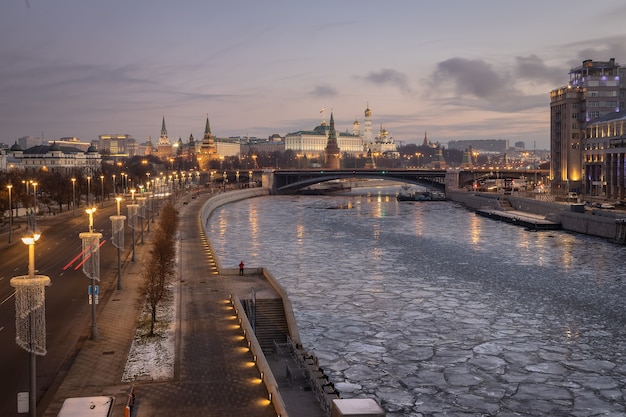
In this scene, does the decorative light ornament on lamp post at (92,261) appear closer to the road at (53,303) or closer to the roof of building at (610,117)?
the road at (53,303)

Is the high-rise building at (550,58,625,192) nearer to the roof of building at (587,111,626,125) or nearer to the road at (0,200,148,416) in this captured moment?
the roof of building at (587,111,626,125)

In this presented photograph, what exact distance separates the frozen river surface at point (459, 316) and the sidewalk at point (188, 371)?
313 cm

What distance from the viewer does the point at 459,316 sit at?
998 inches

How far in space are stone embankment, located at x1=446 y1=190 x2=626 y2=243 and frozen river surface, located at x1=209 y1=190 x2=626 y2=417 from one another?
6.83 ft

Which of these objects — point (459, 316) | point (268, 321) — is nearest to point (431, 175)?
point (459, 316)

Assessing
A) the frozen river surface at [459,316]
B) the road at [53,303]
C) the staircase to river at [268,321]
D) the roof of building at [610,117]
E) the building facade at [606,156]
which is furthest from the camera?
the roof of building at [610,117]

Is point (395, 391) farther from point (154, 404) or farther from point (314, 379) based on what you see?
point (154, 404)

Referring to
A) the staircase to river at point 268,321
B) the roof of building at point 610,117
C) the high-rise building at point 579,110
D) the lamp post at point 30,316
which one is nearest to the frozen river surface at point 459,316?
the staircase to river at point 268,321

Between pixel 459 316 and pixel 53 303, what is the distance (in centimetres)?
1536

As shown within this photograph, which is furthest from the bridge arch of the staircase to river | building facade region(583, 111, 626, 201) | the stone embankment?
the staircase to river

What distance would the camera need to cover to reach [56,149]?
492ft

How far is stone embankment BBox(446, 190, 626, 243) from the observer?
166ft

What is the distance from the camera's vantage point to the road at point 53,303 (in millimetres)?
15773

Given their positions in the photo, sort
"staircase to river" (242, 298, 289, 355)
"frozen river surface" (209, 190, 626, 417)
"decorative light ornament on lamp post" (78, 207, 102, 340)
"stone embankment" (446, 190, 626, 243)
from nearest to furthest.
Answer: "frozen river surface" (209, 190, 626, 417) → "decorative light ornament on lamp post" (78, 207, 102, 340) → "staircase to river" (242, 298, 289, 355) → "stone embankment" (446, 190, 626, 243)
